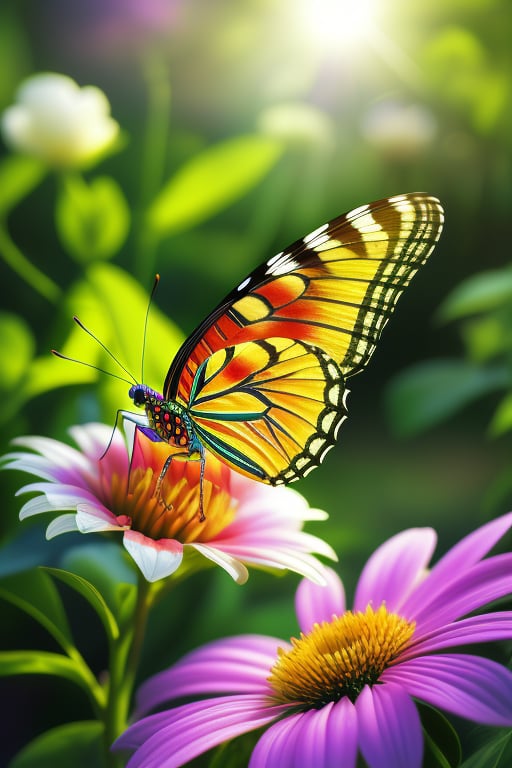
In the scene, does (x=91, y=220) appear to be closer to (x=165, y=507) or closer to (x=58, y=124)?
(x=58, y=124)

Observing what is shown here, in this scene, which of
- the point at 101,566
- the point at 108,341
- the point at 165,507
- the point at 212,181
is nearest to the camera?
the point at 165,507

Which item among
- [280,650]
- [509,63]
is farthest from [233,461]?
[509,63]

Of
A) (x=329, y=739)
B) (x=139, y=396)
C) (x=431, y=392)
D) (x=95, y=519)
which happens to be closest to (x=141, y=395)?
(x=139, y=396)

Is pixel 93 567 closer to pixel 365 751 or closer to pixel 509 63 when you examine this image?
pixel 365 751

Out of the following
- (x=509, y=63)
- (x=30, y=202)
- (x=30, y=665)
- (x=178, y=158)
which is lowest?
(x=30, y=665)

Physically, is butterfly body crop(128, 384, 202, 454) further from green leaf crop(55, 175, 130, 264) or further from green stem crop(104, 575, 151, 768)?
green leaf crop(55, 175, 130, 264)

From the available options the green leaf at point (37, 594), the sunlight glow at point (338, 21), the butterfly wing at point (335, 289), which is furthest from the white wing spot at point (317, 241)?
the sunlight glow at point (338, 21)
